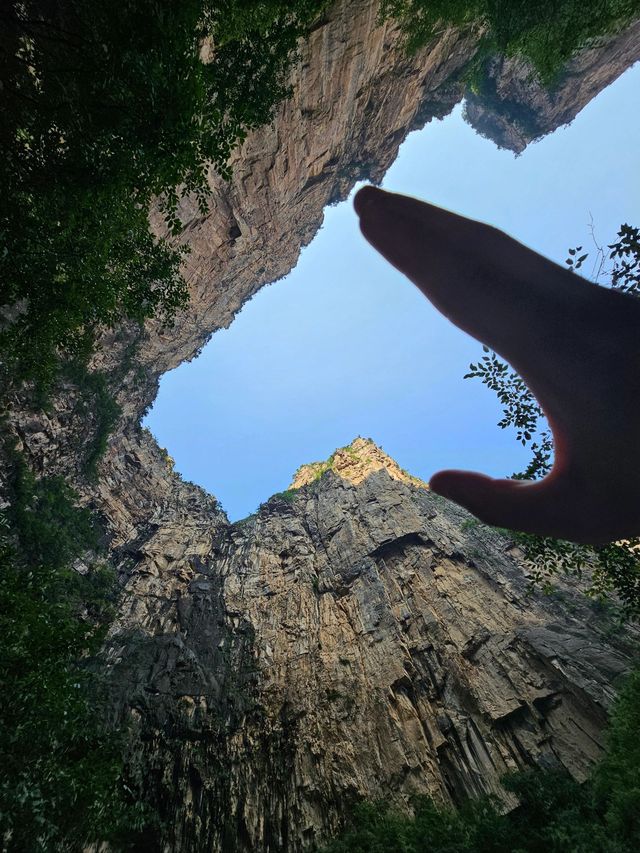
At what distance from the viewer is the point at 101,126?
5.97 m

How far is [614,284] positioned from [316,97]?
16.2 metres

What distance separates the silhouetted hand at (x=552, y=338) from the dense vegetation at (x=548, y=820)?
8.73 meters

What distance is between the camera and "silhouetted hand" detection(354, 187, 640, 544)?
101 inches

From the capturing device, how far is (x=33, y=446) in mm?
18094

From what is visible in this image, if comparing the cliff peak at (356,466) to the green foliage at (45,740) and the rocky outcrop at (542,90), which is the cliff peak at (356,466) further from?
the rocky outcrop at (542,90)

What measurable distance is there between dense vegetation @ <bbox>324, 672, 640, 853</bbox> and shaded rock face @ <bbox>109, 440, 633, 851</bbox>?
10.1ft

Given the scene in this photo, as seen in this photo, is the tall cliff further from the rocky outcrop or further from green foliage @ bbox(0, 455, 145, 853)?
green foliage @ bbox(0, 455, 145, 853)

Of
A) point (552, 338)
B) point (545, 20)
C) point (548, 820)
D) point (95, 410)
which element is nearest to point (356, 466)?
point (95, 410)

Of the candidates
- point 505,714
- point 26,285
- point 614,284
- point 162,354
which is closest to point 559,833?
point 505,714

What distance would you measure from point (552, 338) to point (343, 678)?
66.2 ft

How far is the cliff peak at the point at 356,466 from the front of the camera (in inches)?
1377

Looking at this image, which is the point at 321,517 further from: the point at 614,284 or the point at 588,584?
the point at 614,284

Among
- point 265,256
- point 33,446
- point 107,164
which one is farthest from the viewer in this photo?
point 265,256

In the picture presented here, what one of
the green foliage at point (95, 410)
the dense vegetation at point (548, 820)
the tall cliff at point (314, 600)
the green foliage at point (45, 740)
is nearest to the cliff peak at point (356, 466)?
the tall cliff at point (314, 600)
